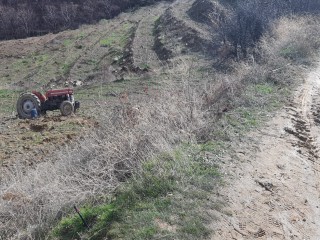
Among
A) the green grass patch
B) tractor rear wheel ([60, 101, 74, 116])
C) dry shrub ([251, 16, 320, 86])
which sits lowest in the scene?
tractor rear wheel ([60, 101, 74, 116])

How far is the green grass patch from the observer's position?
584cm

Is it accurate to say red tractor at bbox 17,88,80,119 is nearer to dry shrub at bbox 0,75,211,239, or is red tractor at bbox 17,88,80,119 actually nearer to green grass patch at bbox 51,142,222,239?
dry shrub at bbox 0,75,211,239

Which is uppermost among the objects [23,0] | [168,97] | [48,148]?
[23,0]

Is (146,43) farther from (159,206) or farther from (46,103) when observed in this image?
(159,206)

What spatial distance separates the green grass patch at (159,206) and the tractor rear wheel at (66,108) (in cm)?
985

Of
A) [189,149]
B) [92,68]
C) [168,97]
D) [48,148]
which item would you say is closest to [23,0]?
[92,68]

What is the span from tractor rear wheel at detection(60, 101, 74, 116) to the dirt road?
9.03 m

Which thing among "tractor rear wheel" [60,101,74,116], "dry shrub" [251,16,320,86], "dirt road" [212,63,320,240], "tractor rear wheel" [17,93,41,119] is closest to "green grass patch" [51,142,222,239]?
"dirt road" [212,63,320,240]

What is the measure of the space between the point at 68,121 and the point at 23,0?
116 ft

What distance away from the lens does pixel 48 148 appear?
43.6 ft

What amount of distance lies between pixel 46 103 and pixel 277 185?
12024 mm

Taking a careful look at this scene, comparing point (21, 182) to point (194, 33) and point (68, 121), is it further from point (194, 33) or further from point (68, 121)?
point (194, 33)

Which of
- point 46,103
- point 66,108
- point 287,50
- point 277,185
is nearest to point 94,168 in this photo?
point 277,185

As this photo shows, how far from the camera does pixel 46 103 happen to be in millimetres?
17312
